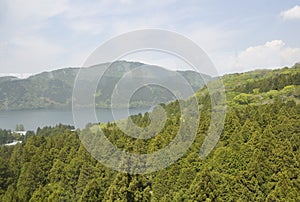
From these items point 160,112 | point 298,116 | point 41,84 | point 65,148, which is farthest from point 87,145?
point 41,84

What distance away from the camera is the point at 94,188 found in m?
13.2

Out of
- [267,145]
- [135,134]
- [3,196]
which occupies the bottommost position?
[3,196]

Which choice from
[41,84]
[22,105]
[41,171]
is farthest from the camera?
[41,84]

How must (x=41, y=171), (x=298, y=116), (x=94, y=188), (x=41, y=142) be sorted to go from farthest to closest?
1. (x=41, y=142)
2. (x=298, y=116)
3. (x=41, y=171)
4. (x=94, y=188)

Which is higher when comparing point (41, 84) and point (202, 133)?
point (41, 84)

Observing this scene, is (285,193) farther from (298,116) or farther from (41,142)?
(41,142)

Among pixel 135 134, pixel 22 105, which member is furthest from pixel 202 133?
pixel 22 105

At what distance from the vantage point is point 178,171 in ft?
48.0

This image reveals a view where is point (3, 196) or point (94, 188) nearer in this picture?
point (94, 188)

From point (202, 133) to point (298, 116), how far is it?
6307 mm

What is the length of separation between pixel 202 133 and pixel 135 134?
438 centimetres

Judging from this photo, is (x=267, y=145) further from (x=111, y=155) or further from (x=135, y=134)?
(x=111, y=155)

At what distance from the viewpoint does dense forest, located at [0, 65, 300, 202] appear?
1201 cm

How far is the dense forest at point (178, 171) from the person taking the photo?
12.0 meters
